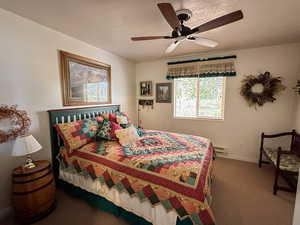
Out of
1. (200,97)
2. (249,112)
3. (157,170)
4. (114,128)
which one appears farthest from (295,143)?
(114,128)

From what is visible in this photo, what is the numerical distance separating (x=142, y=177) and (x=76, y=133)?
1.25m

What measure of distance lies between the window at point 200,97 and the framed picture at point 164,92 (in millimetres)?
162

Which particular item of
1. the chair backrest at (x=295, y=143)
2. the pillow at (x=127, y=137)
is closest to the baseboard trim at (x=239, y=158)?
the chair backrest at (x=295, y=143)

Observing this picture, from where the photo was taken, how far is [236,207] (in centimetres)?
181

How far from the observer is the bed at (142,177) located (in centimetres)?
125

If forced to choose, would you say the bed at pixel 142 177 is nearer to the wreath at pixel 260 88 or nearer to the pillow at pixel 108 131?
the pillow at pixel 108 131

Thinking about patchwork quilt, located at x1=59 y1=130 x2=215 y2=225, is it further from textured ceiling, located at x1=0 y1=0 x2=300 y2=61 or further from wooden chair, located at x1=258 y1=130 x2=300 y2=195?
textured ceiling, located at x1=0 y1=0 x2=300 y2=61

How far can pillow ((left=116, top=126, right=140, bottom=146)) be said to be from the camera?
2117 millimetres

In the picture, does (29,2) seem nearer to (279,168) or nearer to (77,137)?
(77,137)

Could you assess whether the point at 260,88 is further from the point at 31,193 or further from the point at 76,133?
the point at 31,193

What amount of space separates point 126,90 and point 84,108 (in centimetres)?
146

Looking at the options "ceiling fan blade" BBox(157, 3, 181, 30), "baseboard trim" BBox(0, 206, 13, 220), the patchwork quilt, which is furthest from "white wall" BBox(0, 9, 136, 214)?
"ceiling fan blade" BBox(157, 3, 181, 30)

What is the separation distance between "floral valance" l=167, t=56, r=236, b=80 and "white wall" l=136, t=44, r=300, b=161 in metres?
0.14

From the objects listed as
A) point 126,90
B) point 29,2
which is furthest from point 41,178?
point 126,90
